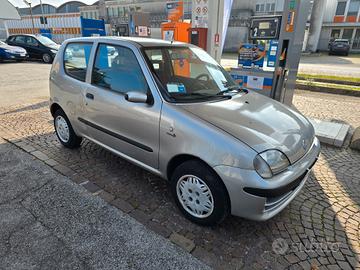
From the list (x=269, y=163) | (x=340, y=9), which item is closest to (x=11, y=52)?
(x=269, y=163)

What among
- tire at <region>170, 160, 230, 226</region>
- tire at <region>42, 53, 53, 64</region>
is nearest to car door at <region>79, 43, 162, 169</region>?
tire at <region>170, 160, 230, 226</region>

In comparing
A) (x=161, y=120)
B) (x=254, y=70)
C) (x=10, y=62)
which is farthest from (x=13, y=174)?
(x=10, y=62)

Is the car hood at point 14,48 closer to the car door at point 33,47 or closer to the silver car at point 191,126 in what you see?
the car door at point 33,47

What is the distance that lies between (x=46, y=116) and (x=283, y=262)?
5.61 meters

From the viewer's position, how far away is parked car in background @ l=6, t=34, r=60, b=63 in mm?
Result: 15656

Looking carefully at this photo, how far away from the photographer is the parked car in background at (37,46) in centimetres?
1566

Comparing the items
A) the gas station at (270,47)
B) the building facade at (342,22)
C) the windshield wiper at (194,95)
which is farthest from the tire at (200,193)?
the building facade at (342,22)

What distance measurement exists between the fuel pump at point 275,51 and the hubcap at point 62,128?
3.60m

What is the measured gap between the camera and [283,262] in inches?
85.7

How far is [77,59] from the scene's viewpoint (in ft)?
12.3

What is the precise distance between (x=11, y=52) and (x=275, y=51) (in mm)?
15841

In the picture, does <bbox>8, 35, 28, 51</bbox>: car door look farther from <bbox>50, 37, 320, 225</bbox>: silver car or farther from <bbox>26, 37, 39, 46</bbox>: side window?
<bbox>50, 37, 320, 225</bbox>: silver car

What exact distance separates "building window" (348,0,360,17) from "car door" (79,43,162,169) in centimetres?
3628

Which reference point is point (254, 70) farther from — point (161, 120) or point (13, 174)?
point (13, 174)
